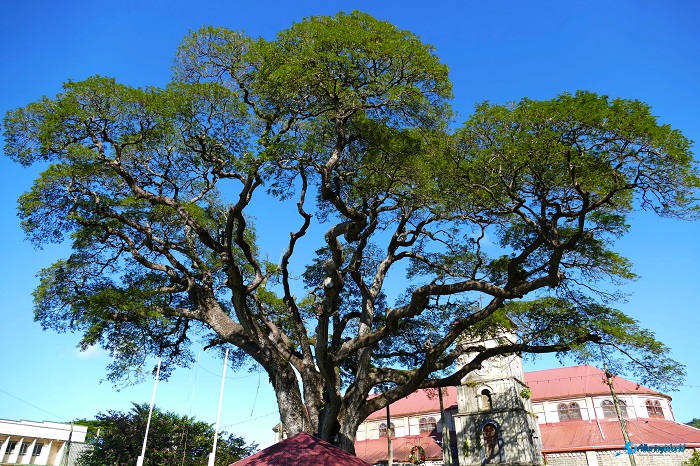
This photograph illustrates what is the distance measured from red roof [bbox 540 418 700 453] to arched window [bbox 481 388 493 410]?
16.2ft

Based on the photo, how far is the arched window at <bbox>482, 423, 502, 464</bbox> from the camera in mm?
27375

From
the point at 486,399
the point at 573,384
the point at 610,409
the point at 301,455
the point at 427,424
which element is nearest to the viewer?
the point at 301,455

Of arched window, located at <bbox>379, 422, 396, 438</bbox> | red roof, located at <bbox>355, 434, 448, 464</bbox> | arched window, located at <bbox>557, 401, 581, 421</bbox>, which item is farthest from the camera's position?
arched window, located at <bbox>379, 422, 396, 438</bbox>

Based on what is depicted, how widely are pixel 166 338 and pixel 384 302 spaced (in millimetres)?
8546

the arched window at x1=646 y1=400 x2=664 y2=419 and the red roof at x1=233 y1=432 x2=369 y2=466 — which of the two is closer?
the red roof at x1=233 y1=432 x2=369 y2=466

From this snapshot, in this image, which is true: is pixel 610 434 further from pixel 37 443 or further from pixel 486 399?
pixel 37 443

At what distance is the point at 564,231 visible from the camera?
14.4m

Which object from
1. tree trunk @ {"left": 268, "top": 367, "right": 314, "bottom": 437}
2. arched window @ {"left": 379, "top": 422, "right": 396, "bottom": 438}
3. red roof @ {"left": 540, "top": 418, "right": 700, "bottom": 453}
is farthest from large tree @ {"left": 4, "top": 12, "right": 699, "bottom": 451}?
arched window @ {"left": 379, "top": 422, "right": 396, "bottom": 438}

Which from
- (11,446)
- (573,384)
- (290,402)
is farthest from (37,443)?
(573,384)

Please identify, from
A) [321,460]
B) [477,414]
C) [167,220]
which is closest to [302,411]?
[321,460]

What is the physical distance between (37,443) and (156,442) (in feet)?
58.7

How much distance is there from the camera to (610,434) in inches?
1157

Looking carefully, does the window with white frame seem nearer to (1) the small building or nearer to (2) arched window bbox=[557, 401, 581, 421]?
(1) the small building

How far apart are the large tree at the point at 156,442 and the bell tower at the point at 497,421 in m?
15.2
